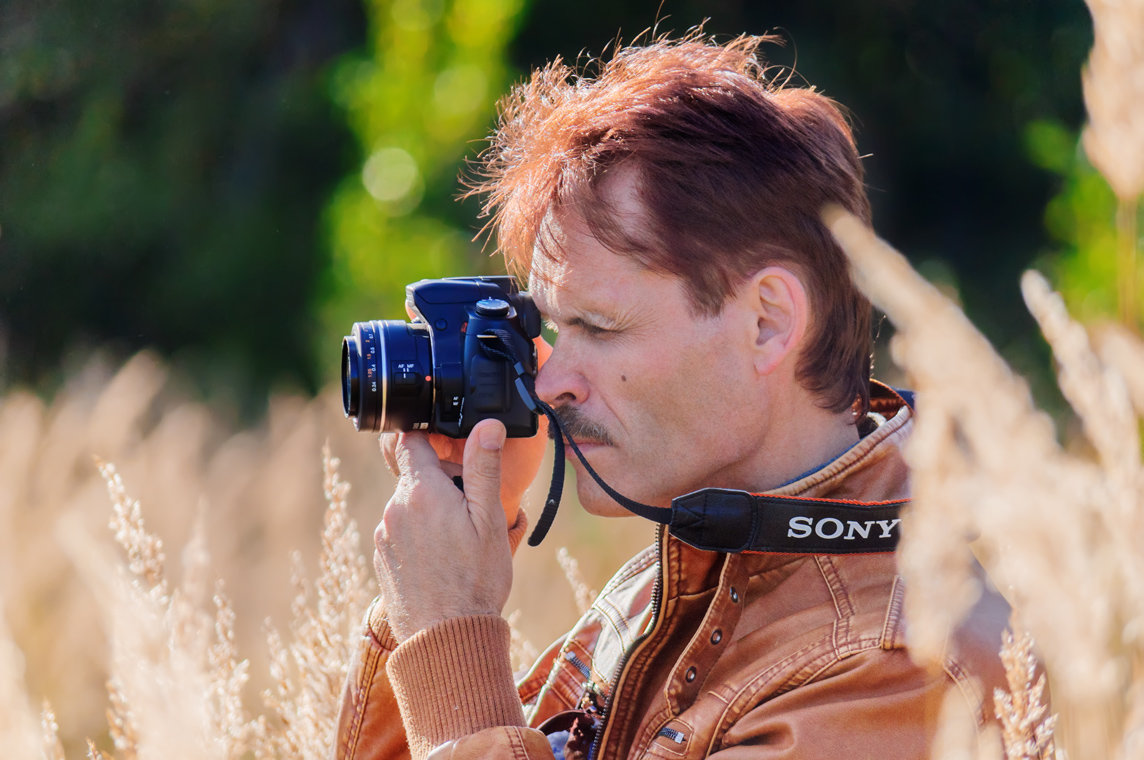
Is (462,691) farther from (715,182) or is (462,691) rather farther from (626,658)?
(715,182)

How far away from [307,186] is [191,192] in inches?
29.9

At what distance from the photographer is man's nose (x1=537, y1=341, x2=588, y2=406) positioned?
1458mm

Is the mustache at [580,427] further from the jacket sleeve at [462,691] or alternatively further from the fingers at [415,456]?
the jacket sleeve at [462,691]

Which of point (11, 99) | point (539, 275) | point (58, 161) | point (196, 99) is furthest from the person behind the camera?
point (196, 99)

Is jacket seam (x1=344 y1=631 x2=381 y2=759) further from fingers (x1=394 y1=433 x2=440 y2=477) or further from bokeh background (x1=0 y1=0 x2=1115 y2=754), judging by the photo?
bokeh background (x1=0 y1=0 x2=1115 y2=754)

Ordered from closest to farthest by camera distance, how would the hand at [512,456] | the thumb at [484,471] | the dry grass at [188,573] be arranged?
the dry grass at [188,573] < the thumb at [484,471] < the hand at [512,456]

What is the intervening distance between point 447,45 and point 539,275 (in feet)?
12.9

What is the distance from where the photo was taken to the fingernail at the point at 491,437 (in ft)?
4.71

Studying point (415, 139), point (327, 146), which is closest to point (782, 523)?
point (415, 139)

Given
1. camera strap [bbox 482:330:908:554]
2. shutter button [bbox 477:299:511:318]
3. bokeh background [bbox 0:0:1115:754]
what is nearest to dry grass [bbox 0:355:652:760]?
bokeh background [bbox 0:0:1115:754]

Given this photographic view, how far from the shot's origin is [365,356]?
1.56 m

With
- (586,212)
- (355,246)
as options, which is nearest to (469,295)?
(586,212)

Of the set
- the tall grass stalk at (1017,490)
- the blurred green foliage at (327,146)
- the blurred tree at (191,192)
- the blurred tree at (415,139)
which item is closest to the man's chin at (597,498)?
the tall grass stalk at (1017,490)

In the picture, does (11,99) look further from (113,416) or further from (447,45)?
(113,416)
